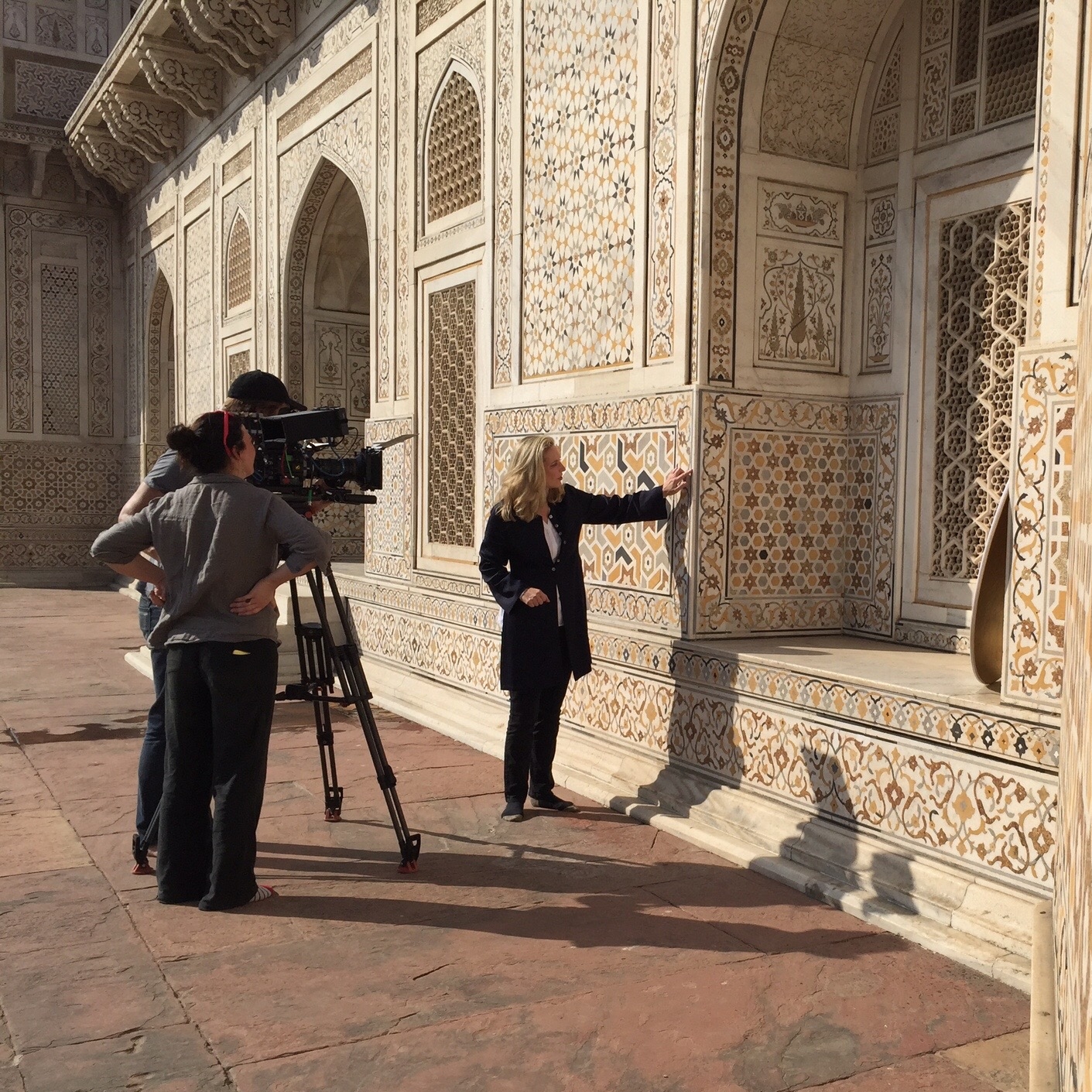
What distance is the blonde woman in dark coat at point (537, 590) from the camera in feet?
13.8

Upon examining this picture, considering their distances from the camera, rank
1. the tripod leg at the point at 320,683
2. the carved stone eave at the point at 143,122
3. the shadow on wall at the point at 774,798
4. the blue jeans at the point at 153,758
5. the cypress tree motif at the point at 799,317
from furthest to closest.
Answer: the carved stone eave at the point at 143,122
the cypress tree motif at the point at 799,317
the tripod leg at the point at 320,683
the blue jeans at the point at 153,758
the shadow on wall at the point at 774,798

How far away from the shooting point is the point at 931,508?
14.2 ft

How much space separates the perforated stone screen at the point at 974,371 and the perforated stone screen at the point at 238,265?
675 cm

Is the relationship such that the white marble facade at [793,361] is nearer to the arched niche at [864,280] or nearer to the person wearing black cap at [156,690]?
the arched niche at [864,280]

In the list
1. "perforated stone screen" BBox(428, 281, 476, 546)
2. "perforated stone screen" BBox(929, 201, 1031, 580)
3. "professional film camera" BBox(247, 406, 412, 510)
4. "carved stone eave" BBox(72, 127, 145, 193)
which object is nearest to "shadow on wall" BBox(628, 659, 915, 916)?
Result: "perforated stone screen" BBox(929, 201, 1031, 580)

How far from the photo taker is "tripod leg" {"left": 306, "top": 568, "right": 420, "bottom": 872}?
144 inches

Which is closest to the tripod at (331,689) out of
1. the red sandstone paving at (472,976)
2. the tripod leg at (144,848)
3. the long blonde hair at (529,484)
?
the red sandstone paving at (472,976)

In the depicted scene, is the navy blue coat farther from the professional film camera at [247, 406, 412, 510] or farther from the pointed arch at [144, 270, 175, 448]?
the pointed arch at [144, 270, 175, 448]

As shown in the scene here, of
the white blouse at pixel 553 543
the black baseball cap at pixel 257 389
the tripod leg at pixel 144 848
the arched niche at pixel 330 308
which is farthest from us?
the arched niche at pixel 330 308

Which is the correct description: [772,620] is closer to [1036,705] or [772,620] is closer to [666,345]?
[666,345]

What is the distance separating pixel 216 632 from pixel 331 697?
767 millimetres

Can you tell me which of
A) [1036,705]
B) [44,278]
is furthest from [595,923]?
[44,278]

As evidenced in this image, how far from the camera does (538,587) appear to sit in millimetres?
4242

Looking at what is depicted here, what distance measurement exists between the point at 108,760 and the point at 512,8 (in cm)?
383
